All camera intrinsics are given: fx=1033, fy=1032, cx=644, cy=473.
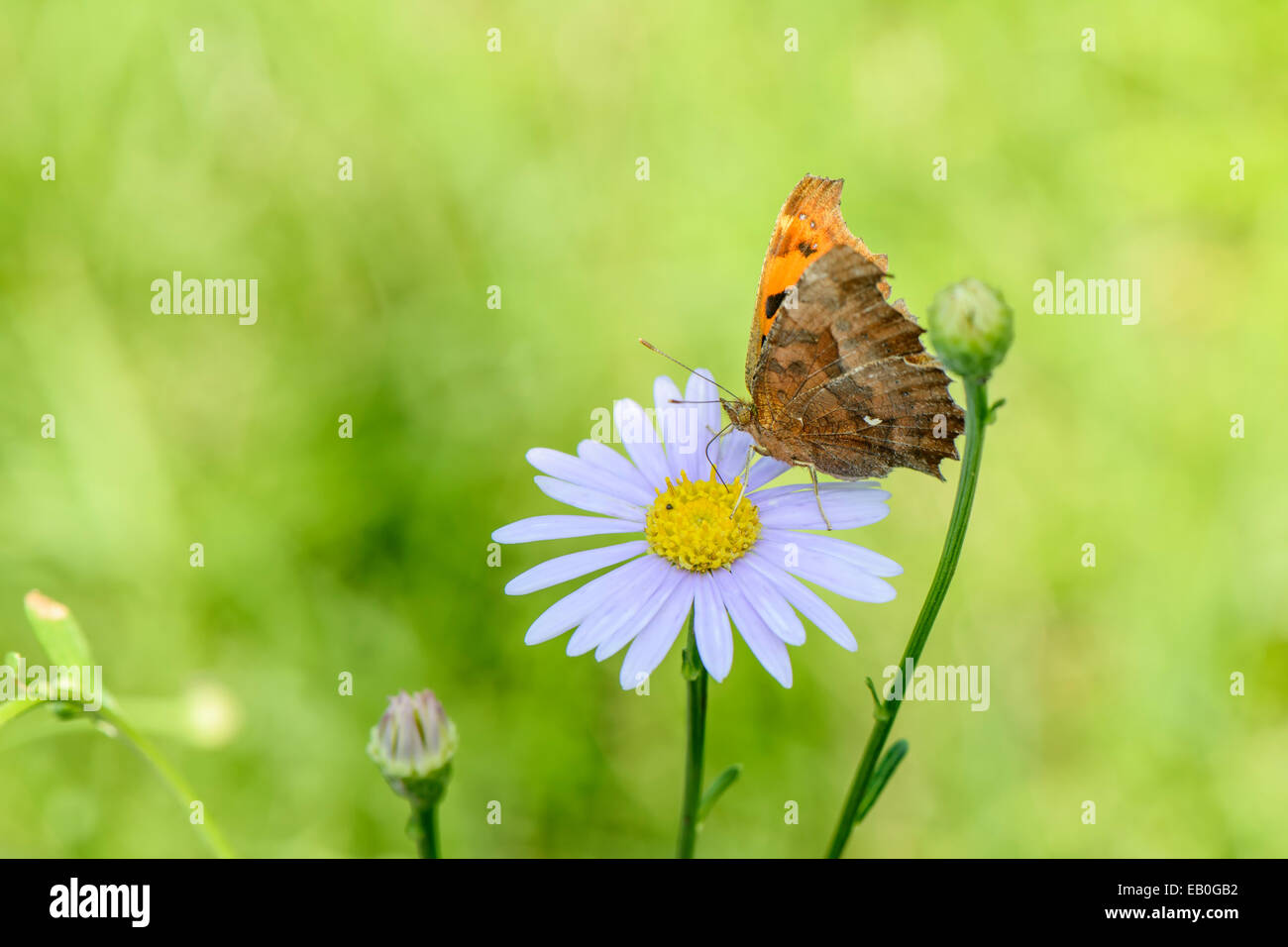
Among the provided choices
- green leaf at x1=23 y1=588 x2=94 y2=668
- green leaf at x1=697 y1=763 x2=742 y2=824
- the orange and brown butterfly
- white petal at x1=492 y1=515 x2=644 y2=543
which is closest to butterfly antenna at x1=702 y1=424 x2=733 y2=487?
the orange and brown butterfly

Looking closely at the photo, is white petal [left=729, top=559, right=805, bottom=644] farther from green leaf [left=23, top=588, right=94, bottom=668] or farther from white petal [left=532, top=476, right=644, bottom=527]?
green leaf [left=23, top=588, right=94, bottom=668]

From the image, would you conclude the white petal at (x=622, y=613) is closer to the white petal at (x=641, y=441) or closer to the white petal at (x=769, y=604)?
the white petal at (x=769, y=604)

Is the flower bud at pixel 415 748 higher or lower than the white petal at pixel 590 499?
lower

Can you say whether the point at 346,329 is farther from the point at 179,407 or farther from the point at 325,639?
the point at 325,639

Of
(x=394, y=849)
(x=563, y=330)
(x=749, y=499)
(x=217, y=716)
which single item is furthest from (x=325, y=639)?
(x=749, y=499)

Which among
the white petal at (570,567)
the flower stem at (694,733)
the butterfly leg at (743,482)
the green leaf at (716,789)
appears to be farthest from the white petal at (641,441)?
the green leaf at (716,789)

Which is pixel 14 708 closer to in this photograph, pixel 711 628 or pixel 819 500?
pixel 711 628
